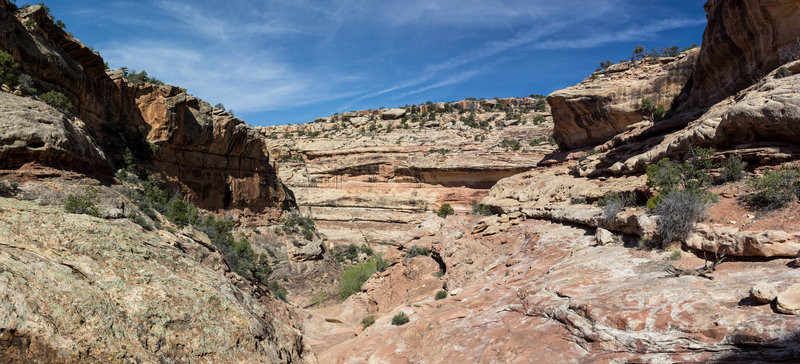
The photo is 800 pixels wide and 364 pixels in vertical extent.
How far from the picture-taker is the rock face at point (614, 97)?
80.8ft

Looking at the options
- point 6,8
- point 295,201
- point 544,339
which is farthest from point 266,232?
point 544,339

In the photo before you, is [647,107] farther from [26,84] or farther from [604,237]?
[26,84]

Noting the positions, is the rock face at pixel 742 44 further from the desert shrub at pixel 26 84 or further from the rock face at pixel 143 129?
the desert shrub at pixel 26 84

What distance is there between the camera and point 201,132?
2666cm

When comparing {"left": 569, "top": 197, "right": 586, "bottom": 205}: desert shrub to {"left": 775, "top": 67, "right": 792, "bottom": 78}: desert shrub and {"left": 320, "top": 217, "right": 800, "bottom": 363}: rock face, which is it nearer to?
{"left": 320, "top": 217, "right": 800, "bottom": 363}: rock face

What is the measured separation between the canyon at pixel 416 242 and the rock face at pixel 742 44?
0.08 metres

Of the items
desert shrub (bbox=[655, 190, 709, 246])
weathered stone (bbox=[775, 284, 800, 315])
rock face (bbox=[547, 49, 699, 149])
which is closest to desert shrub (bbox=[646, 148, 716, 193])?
desert shrub (bbox=[655, 190, 709, 246])

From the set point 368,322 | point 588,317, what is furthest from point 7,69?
point 588,317

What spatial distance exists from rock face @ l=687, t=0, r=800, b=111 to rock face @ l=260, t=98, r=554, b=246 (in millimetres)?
19588

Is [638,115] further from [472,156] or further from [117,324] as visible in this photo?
[117,324]

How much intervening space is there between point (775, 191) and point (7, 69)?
22.4m

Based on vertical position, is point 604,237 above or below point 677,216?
below

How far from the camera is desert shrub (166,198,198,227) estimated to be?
59.0ft

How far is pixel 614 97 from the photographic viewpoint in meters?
26.8
